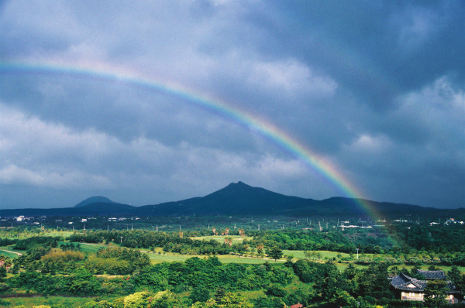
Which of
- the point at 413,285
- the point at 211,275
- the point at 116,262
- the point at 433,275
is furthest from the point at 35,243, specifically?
the point at 433,275

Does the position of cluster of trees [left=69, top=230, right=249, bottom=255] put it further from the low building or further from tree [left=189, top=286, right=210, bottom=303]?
the low building

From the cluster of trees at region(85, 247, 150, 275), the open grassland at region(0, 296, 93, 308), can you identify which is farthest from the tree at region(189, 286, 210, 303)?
the cluster of trees at region(85, 247, 150, 275)

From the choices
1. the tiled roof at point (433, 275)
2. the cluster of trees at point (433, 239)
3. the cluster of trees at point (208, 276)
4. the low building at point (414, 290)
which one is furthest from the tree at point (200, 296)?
the cluster of trees at point (433, 239)

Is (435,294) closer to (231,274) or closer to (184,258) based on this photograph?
(231,274)

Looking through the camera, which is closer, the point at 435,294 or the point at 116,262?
the point at 435,294

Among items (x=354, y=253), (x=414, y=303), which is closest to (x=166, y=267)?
(x=414, y=303)

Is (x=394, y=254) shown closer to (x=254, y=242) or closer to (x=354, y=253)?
(x=354, y=253)

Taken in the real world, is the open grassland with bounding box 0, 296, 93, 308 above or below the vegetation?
below

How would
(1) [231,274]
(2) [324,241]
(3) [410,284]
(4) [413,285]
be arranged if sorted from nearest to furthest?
(4) [413,285] → (3) [410,284] → (1) [231,274] → (2) [324,241]
